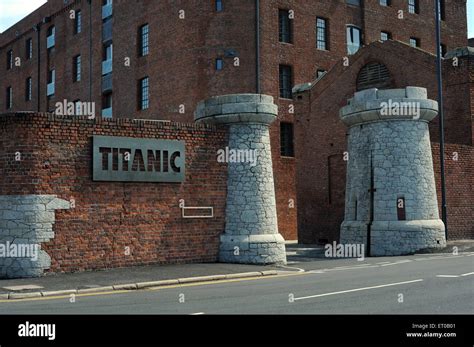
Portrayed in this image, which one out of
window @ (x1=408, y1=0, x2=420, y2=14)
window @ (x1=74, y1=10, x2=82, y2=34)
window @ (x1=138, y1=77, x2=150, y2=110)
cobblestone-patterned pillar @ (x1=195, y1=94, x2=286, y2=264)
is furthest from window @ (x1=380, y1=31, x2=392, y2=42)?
cobblestone-patterned pillar @ (x1=195, y1=94, x2=286, y2=264)

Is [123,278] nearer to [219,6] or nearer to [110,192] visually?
[110,192]

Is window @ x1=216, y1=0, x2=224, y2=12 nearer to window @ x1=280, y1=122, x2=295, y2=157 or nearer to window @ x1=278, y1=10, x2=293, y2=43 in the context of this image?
window @ x1=278, y1=10, x2=293, y2=43

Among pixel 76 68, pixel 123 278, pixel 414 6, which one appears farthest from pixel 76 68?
pixel 123 278

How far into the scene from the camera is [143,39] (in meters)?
38.3

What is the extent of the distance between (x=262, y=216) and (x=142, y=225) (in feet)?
12.4

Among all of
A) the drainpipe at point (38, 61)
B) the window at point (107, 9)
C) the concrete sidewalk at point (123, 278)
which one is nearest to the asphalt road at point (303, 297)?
the concrete sidewalk at point (123, 278)

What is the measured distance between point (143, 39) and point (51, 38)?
48.8 ft

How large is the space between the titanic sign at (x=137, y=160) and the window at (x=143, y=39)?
21.0m

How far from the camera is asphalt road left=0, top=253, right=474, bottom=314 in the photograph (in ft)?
32.9

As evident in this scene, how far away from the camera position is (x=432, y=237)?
23.0m

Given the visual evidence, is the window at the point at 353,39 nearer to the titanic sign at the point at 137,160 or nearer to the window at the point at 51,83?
the window at the point at 51,83

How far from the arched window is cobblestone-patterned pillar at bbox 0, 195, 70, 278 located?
65.3 ft

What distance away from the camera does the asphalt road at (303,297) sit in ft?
32.9
